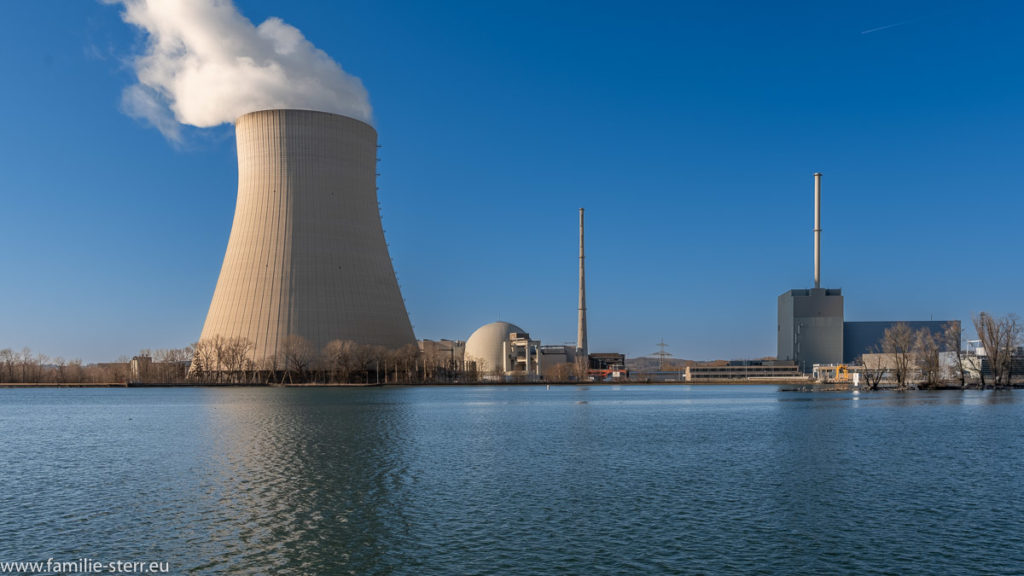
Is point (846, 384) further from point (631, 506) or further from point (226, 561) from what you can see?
point (226, 561)

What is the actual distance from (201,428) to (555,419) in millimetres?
15887

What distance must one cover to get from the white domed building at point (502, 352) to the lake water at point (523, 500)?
262 ft

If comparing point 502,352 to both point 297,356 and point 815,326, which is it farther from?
point 815,326

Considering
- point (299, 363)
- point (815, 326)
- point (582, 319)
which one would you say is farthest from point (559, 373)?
point (299, 363)

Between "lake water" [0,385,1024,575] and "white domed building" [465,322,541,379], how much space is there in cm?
7972

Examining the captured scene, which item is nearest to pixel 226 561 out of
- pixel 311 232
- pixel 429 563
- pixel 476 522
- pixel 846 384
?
pixel 429 563

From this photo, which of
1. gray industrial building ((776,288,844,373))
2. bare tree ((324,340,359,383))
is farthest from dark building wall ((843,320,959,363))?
bare tree ((324,340,359,383))

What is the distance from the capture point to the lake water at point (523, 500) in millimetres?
10500

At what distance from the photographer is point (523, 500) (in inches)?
563

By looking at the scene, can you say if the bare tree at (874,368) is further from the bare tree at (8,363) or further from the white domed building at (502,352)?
the bare tree at (8,363)

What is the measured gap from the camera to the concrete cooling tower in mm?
64188

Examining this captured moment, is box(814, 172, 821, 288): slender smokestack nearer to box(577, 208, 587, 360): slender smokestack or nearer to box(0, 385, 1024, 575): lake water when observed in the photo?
box(577, 208, 587, 360): slender smokestack

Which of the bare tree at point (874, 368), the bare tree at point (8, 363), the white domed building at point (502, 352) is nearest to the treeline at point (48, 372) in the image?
the bare tree at point (8, 363)

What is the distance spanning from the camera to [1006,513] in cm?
1306
